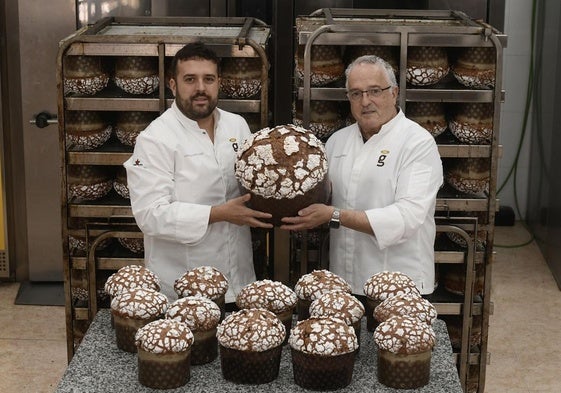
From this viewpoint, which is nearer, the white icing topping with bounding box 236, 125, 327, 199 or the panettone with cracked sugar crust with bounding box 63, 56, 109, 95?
the white icing topping with bounding box 236, 125, 327, 199

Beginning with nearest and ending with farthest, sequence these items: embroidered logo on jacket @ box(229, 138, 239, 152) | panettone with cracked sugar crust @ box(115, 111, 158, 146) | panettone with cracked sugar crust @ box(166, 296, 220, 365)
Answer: panettone with cracked sugar crust @ box(166, 296, 220, 365) → embroidered logo on jacket @ box(229, 138, 239, 152) → panettone with cracked sugar crust @ box(115, 111, 158, 146)

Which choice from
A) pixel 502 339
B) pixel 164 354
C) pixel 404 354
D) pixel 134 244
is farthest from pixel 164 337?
pixel 502 339

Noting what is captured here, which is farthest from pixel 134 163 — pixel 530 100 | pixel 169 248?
pixel 530 100

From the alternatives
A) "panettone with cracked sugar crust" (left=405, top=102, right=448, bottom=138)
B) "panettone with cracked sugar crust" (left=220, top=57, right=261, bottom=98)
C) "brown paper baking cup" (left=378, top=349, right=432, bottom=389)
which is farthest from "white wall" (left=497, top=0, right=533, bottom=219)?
"brown paper baking cup" (left=378, top=349, right=432, bottom=389)

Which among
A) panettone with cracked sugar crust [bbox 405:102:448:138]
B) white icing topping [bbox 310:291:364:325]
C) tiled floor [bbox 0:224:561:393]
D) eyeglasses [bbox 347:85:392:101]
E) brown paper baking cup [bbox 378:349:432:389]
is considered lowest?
tiled floor [bbox 0:224:561:393]

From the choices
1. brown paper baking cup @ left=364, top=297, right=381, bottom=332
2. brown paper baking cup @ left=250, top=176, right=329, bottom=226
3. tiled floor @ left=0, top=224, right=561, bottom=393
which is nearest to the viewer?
brown paper baking cup @ left=364, top=297, right=381, bottom=332

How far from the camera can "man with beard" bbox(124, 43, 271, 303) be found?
3.23 metres

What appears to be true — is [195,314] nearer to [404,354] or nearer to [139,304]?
[139,304]

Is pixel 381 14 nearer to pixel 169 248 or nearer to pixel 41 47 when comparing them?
pixel 169 248

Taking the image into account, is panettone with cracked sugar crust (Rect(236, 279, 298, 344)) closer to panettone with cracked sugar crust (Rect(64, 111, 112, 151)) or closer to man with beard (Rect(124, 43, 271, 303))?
man with beard (Rect(124, 43, 271, 303))

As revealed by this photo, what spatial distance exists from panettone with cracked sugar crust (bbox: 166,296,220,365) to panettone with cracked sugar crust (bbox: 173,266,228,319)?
12 cm

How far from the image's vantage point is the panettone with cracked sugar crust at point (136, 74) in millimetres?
3619

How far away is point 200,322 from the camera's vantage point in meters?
2.66

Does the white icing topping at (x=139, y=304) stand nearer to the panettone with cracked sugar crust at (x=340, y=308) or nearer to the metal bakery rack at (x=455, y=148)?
the panettone with cracked sugar crust at (x=340, y=308)
